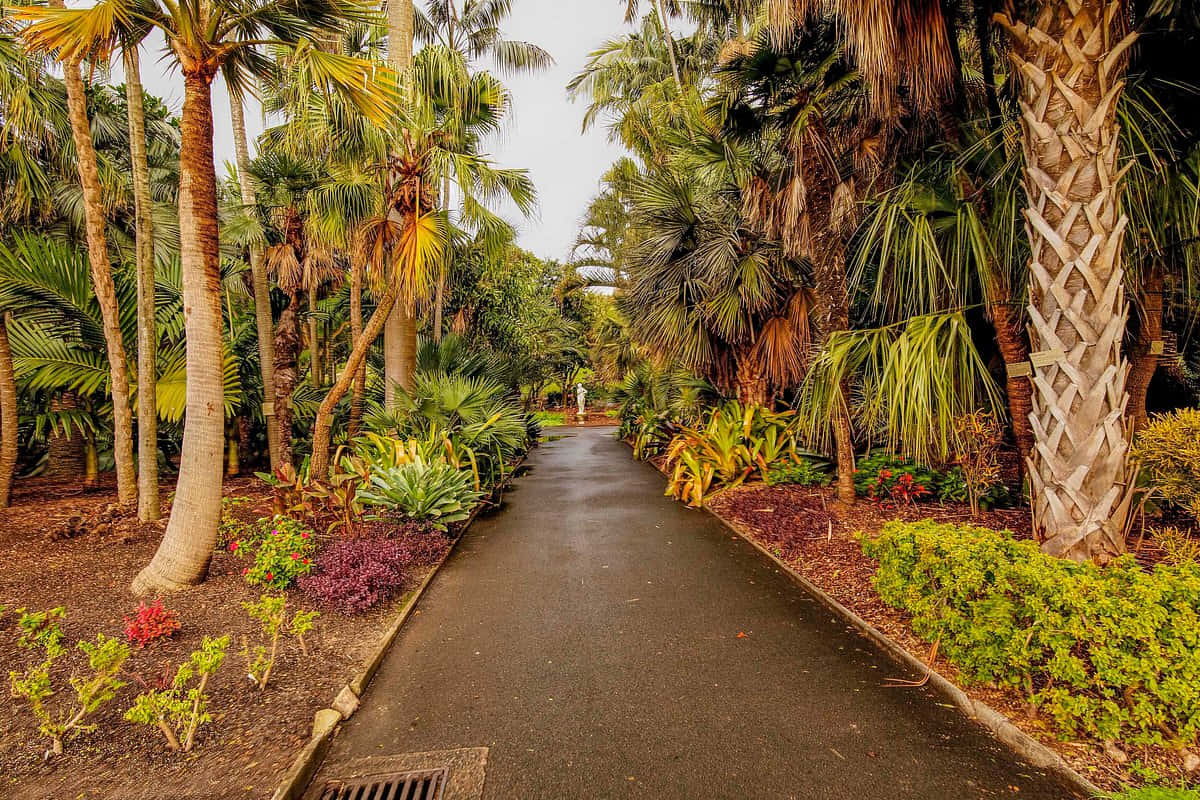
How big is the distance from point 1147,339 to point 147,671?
24.4 ft

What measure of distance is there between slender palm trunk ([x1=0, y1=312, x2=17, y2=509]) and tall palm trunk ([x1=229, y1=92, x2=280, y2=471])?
2.51m

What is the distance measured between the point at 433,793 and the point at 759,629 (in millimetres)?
2503

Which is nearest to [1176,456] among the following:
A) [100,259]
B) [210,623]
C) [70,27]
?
[210,623]

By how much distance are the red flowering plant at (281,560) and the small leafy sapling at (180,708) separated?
5.28 feet

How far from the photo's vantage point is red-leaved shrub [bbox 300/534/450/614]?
401 cm

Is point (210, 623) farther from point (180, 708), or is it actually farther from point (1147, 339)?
point (1147, 339)

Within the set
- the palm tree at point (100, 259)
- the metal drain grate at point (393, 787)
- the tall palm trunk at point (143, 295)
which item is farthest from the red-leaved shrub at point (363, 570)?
the palm tree at point (100, 259)

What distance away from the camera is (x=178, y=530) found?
13.6 feet

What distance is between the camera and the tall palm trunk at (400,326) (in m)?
7.71

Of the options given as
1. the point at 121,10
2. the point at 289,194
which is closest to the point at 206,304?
the point at 121,10

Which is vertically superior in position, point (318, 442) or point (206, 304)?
point (206, 304)

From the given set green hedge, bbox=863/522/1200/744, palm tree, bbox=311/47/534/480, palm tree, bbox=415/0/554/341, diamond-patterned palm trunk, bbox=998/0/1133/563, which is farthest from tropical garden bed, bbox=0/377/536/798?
palm tree, bbox=415/0/554/341

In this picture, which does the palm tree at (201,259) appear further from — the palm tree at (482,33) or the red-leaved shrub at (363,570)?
the palm tree at (482,33)

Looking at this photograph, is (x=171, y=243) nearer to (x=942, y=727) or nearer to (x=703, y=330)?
(x=703, y=330)
